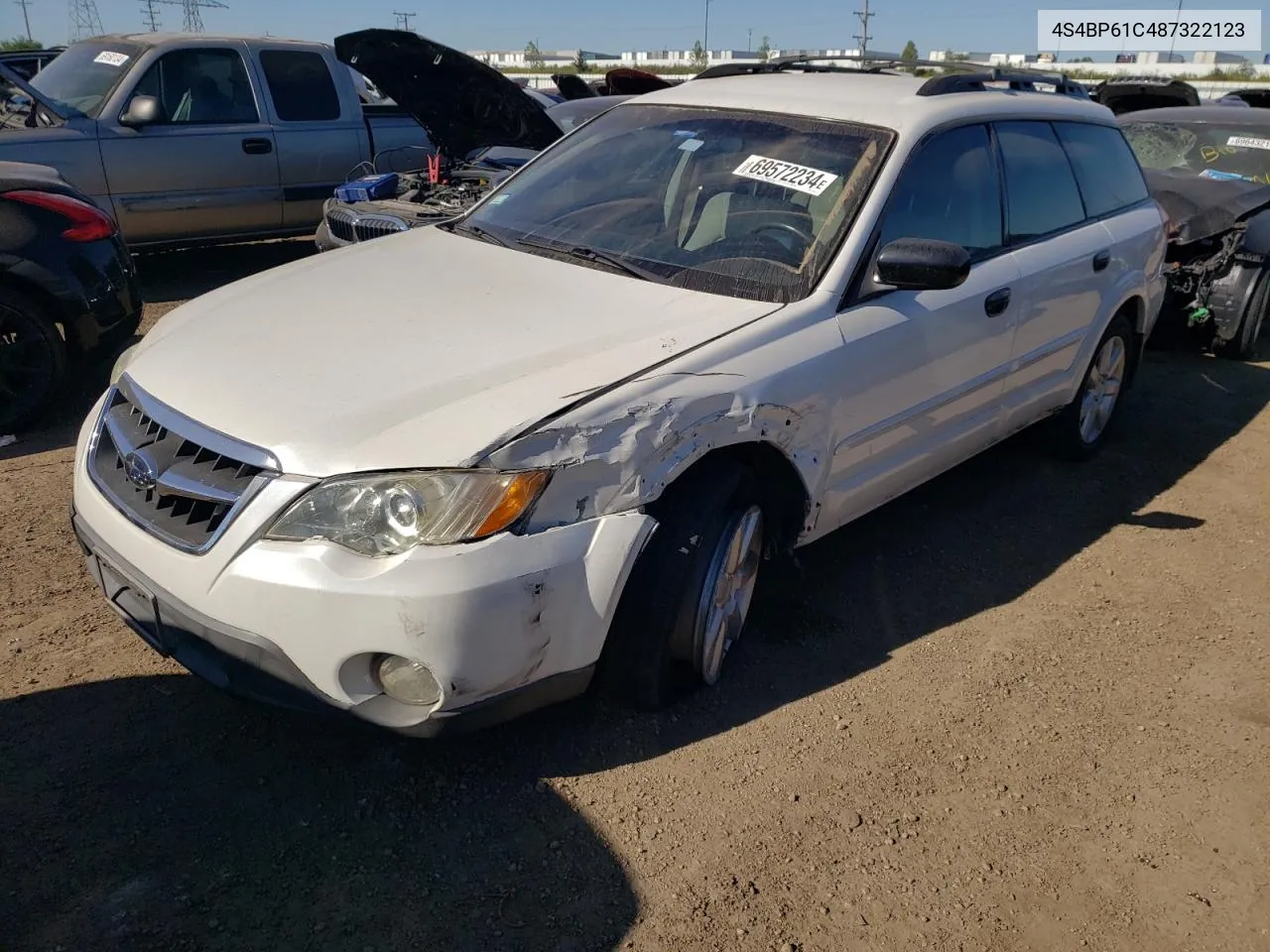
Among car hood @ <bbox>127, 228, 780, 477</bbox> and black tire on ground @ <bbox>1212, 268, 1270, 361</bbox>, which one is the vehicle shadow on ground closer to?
car hood @ <bbox>127, 228, 780, 477</bbox>

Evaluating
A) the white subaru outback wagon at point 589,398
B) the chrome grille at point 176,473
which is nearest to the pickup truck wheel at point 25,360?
the white subaru outback wagon at point 589,398

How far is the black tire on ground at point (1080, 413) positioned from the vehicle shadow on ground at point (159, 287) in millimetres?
4758

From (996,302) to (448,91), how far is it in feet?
14.3

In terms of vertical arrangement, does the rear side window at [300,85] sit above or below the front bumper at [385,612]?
above

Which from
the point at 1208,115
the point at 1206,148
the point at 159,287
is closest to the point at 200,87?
the point at 159,287

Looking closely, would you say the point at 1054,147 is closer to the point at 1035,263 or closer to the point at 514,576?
the point at 1035,263

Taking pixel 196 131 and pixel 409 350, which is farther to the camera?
pixel 196 131

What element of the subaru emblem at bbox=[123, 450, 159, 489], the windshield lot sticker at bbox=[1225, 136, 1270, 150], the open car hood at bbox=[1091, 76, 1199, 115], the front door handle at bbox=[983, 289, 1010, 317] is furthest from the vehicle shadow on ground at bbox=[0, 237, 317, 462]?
the open car hood at bbox=[1091, 76, 1199, 115]

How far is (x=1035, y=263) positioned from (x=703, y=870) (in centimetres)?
283

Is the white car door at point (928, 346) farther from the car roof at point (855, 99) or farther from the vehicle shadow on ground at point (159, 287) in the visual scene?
the vehicle shadow on ground at point (159, 287)

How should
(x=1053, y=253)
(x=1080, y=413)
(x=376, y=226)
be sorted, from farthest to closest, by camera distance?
1. (x=376, y=226)
2. (x=1080, y=413)
3. (x=1053, y=253)

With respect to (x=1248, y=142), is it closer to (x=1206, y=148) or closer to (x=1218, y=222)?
(x=1206, y=148)

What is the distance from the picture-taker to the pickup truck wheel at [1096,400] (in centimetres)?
502

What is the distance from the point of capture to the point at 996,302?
12.6 feet
